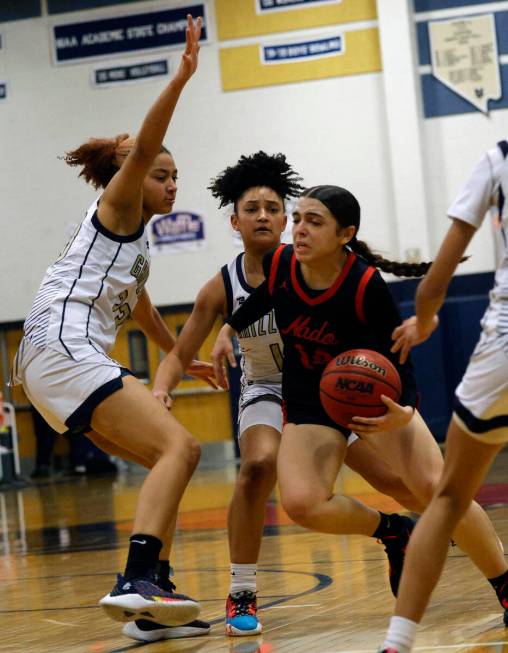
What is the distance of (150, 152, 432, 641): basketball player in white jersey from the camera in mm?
4523

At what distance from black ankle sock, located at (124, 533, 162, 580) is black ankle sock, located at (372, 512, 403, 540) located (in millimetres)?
900

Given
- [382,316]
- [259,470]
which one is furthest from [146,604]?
[382,316]

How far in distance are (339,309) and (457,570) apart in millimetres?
1709

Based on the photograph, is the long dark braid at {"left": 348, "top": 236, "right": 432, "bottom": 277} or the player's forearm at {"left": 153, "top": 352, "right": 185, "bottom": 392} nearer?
the long dark braid at {"left": 348, "top": 236, "right": 432, "bottom": 277}

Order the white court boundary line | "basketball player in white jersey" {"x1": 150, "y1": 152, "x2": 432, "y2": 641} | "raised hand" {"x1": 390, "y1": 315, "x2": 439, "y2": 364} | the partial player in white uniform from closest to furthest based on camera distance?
"raised hand" {"x1": 390, "y1": 315, "x2": 439, "y2": 364} < the white court boundary line < "basketball player in white jersey" {"x1": 150, "y1": 152, "x2": 432, "y2": 641} < the partial player in white uniform

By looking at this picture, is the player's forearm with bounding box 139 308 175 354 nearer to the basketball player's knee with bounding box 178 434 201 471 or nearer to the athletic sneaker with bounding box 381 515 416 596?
the basketball player's knee with bounding box 178 434 201 471

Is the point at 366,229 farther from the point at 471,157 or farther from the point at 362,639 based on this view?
the point at 362,639

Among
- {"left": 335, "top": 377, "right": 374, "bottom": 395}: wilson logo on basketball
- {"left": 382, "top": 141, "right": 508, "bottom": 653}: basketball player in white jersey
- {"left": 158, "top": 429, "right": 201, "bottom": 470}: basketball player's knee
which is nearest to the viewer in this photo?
{"left": 382, "top": 141, "right": 508, "bottom": 653}: basketball player in white jersey

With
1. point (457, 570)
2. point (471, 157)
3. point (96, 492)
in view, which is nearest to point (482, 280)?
point (471, 157)

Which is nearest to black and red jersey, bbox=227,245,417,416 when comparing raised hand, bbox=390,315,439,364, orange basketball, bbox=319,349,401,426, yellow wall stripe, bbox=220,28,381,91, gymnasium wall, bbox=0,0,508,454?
orange basketball, bbox=319,349,401,426

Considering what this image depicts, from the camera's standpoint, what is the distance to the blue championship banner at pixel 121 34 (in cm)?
1498

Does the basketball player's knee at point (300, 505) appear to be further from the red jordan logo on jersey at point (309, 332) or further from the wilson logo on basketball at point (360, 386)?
the red jordan logo on jersey at point (309, 332)

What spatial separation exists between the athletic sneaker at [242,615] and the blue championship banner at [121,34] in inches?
453

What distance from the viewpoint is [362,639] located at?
394 cm
